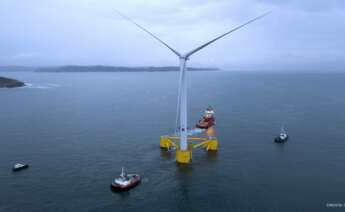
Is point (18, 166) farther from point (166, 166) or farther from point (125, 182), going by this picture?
point (166, 166)

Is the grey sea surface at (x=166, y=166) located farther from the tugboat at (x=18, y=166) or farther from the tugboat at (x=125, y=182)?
the tugboat at (x=125, y=182)

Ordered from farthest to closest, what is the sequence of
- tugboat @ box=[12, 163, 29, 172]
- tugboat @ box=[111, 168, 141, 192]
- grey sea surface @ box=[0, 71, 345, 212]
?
tugboat @ box=[12, 163, 29, 172] < tugboat @ box=[111, 168, 141, 192] < grey sea surface @ box=[0, 71, 345, 212]

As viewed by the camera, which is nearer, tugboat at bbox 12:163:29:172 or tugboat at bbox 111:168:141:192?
tugboat at bbox 111:168:141:192

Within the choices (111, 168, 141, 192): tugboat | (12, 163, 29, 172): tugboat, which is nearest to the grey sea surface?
(12, 163, 29, 172): tugboat

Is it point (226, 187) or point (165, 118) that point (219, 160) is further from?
point (165, 118)

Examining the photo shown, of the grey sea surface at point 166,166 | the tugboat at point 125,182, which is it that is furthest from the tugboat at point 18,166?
the tugboat at point 125,182

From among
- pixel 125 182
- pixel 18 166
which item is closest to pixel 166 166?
pixel 125 182

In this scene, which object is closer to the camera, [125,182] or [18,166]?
[125,182]

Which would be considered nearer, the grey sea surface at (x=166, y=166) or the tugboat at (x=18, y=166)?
the grey sea surface at (x=166, y=166)

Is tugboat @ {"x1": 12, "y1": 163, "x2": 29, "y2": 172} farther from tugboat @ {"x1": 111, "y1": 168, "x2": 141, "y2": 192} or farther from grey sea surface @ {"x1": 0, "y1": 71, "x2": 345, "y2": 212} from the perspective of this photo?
tugboat @ {"x1": 111, "y1": 168, "x2": 141, "y2": 192}
